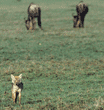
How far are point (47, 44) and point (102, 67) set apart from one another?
4847 mm

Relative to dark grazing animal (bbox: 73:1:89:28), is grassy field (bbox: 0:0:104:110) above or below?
below

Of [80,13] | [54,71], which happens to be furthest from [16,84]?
[80,13]

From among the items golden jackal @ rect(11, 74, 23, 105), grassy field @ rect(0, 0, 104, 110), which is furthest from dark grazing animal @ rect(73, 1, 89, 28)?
golden jackal @ rect(11, 74, 23, 105)

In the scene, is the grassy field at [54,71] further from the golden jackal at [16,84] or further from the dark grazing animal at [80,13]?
the dark grazing animal at [80,13]

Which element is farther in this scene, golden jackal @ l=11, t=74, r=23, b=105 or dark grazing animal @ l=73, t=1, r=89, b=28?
dark grazing animal @ l=73, t=1, r=89, b=28

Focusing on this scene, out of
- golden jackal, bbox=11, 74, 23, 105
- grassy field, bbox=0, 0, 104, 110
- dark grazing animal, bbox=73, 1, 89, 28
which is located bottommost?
grassy field, bbox=0, 0, 104, 110

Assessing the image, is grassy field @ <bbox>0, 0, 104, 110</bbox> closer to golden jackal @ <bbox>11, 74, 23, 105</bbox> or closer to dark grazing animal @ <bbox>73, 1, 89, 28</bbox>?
golden jackal @ <bbox>11, 74, 23, 105</bbox>

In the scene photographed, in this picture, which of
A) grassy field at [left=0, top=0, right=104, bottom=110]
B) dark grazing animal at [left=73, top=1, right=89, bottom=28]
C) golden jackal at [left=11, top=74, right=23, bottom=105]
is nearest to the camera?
golden jackal at [left=11, top=74, right=23, bottom=105]

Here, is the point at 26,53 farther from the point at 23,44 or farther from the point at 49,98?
the point at 49,98

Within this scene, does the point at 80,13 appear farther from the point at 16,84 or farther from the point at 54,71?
the point at 16,84

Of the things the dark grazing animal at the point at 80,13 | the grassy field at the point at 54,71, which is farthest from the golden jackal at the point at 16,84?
the dark grazing animal at the point at 80,13

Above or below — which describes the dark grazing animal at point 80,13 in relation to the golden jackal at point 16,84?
above

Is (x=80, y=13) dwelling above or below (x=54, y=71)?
above

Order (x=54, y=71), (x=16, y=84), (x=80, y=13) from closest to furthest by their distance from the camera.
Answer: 1. (x=16, y=84)
2. (x=54, y=71)
3. (x=80, y=13)
